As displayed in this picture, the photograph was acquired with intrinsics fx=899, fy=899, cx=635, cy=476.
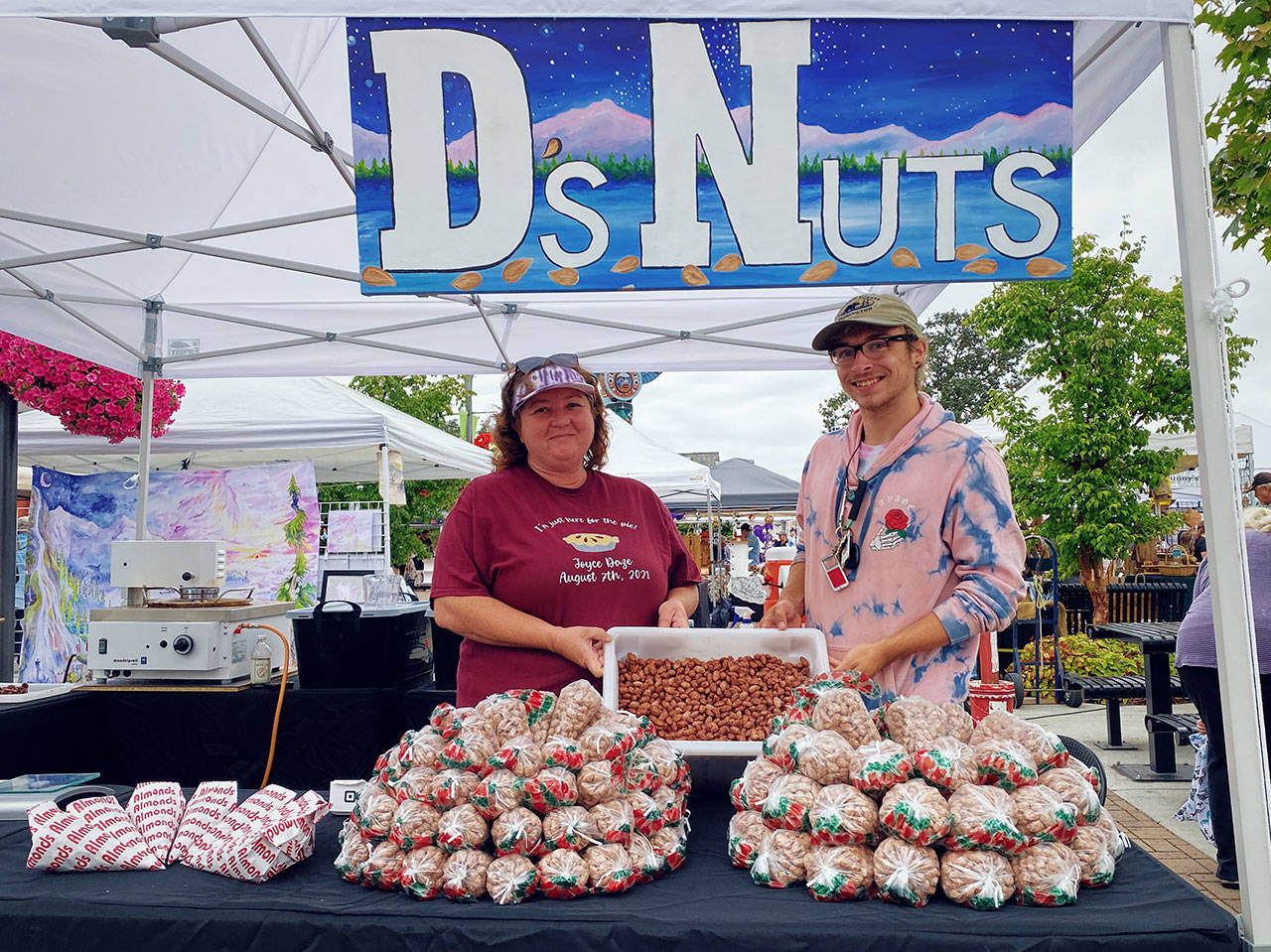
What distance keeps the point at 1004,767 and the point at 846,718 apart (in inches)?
9.9

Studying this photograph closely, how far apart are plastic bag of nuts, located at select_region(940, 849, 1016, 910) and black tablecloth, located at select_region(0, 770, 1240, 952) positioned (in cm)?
2

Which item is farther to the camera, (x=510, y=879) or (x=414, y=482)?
(x=414, y=482)

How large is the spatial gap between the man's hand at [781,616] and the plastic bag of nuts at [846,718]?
2.55ft

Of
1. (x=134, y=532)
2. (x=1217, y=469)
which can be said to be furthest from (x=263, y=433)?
(x=1217, y=469)

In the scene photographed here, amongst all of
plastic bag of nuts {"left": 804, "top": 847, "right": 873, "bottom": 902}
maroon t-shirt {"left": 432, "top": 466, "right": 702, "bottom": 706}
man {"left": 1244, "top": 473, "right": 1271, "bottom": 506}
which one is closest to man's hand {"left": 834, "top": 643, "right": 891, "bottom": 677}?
maroon t-shirt {"left": 432, "top": 466, "right": 702, "bottom": 706}

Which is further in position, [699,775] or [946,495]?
[946,495]

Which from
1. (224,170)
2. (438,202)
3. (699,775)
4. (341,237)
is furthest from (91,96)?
(699,775)

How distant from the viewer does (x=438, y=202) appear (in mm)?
1808

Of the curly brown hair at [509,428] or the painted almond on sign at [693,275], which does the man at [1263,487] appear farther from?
the painted almond on sign at [693,275]

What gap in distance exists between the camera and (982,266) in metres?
1.84

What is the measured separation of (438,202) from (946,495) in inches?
51.9

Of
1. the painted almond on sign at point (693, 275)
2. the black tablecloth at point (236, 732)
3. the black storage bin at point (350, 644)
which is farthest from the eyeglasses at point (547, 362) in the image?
the black tablecloth at point (236, 732)

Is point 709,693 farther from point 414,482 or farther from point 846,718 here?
point 414,482

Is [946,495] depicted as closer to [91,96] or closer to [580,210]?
[580,210]
